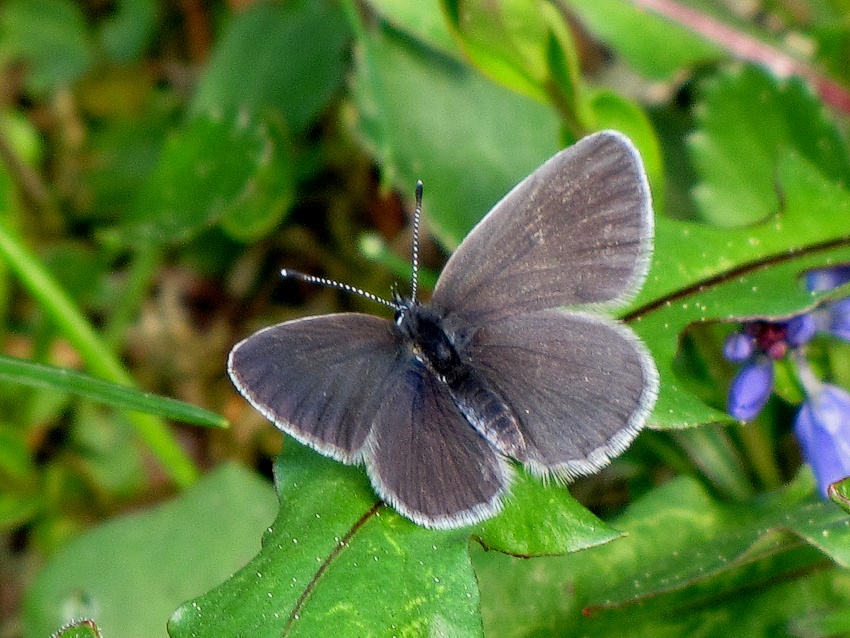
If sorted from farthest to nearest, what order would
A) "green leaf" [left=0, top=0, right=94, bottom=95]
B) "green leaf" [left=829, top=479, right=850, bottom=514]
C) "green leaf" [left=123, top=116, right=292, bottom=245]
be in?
"green leaf" [left=0, top=0, right=94, bottom=95]
"green leaf" [left=123, top=116, right=292, bottom=245]
"green leaf" [left=829, top=479, right=850, bottom=514]

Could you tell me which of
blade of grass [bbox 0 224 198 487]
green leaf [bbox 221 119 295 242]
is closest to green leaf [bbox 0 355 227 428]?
blade of grass [bbox 0 224 198 487]

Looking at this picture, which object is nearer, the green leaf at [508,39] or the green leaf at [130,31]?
the green leaf at [508,39]

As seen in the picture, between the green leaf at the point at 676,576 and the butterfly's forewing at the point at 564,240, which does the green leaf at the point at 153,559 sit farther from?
the butterfly's forewing at the point at 564,240

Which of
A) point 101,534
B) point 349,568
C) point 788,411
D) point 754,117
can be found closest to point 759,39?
point 754,117

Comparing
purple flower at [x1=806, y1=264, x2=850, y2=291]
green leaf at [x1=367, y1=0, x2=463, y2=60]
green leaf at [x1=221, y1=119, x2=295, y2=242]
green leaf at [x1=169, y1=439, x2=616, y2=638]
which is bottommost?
green leaf at [x1=221, y1=119, x2=295, y2=242]

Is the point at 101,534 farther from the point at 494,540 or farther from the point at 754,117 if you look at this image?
the point at 754,117

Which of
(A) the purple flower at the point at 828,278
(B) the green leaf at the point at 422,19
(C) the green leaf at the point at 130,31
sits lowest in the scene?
(C) the green leaf at the point at 130,31

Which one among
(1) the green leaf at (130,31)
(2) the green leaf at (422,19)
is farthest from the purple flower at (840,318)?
(1) the green leaf at (130,31)

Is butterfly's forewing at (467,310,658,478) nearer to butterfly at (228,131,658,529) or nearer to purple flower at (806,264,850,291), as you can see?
butterfly at (228,131,658,529)
